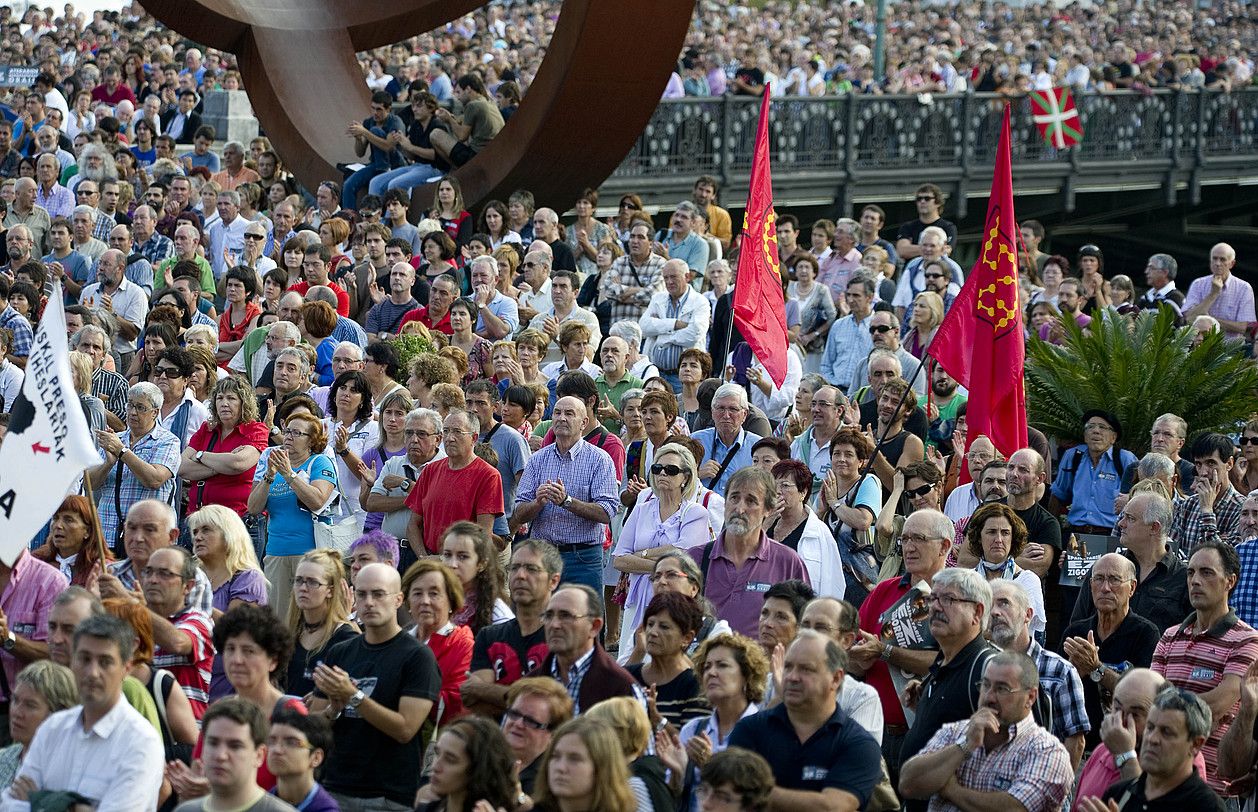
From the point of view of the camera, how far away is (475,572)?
8008mm

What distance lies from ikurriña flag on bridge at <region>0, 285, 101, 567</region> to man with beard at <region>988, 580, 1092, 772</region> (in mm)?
3314

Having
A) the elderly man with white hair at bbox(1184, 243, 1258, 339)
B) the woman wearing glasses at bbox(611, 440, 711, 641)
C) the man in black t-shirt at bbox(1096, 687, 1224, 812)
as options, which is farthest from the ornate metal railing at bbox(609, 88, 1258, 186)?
the man in black t-shirt at bbox(1096, 687, 1224, 812)

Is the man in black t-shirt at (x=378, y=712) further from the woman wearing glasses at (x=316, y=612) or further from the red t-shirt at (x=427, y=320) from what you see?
the red t-shirt at (x=427, y=320)

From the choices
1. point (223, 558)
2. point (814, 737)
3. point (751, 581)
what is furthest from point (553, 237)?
point (814, 737)

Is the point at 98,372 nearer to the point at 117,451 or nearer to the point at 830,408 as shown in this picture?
the point at 117,451

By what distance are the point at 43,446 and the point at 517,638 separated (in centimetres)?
182

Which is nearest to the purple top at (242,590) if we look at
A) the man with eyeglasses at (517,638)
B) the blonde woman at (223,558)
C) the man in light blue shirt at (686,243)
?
the blonde woman at (223,558)

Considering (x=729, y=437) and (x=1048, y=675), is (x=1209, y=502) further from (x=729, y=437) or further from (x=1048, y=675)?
(x=1048, y=675)

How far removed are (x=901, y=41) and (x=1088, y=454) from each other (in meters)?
23.1

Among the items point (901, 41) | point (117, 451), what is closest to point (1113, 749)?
point (117, 451)

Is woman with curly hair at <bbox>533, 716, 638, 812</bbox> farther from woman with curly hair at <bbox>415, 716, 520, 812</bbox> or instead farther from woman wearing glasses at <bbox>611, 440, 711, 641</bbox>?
woman wearing glasses at <bbox>611, 440, 711, 641</bbox>

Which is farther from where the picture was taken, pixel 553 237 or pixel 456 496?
pixel 553 237

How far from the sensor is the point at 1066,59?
95.9 ft

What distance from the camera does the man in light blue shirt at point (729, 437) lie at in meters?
10.6
